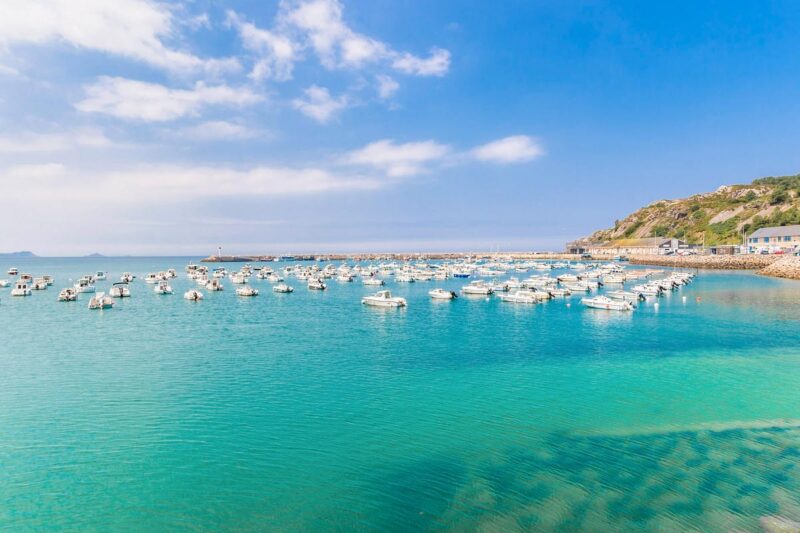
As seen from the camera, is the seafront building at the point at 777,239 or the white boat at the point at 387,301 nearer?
the white boat at the point at 387,301

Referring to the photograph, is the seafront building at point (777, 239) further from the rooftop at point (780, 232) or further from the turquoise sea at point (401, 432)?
the turquoise sea at point (401, 432)

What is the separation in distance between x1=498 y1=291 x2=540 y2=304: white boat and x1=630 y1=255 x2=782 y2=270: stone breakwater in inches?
3423

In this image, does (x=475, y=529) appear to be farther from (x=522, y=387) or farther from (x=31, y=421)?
(x=31, y=421)

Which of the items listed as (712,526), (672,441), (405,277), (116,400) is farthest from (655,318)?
(405,277)

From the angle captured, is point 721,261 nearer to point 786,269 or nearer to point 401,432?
point 786,269

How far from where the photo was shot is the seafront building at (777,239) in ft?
429

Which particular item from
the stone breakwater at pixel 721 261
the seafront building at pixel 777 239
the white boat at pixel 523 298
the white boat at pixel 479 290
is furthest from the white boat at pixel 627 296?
the seafront building at pixel 777 239

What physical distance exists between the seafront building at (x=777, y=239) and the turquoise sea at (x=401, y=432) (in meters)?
118

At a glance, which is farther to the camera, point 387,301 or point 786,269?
point 786,269

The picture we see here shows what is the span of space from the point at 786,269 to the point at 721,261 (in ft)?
109

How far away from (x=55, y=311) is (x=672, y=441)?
69.5 metres

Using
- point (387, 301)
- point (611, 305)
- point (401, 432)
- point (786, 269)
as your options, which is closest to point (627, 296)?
point (611, 305)

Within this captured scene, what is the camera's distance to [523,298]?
66750mm

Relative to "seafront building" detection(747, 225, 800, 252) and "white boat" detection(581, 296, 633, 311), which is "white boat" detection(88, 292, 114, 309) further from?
"seafront building" detection(747, 225, 800, 252)
